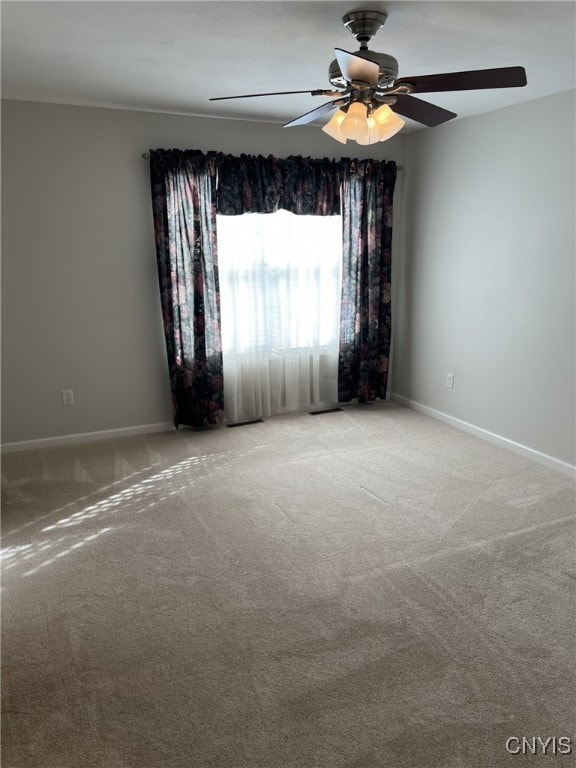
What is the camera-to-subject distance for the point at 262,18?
90.7 inches

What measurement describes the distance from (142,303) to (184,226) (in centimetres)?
66

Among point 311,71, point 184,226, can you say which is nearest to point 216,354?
point 184,226

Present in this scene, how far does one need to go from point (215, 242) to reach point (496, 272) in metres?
2.07

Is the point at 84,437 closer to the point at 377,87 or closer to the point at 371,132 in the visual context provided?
the point at 371,132

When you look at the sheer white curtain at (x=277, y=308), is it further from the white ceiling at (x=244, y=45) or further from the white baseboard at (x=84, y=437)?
the white ceiling at (x=244, y=45)

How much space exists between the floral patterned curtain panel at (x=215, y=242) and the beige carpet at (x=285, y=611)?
35.1 inches

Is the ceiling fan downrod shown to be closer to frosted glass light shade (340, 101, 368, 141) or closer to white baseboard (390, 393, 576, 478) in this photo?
frosted glass light shade (340, 101, 368, 141)

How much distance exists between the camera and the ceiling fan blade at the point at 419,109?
2.31 metres

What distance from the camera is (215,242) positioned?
4.31 meters

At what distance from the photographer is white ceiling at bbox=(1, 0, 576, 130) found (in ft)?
7.29

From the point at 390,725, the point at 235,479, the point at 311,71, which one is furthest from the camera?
the point at 235,479

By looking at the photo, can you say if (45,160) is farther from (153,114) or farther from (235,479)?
(235,479)

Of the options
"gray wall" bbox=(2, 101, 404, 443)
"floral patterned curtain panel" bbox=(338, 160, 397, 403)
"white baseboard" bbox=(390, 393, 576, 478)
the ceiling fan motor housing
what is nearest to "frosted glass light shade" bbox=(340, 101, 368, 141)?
the ceiling fan motor housing

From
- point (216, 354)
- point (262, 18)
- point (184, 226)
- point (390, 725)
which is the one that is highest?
point (262, 18)
